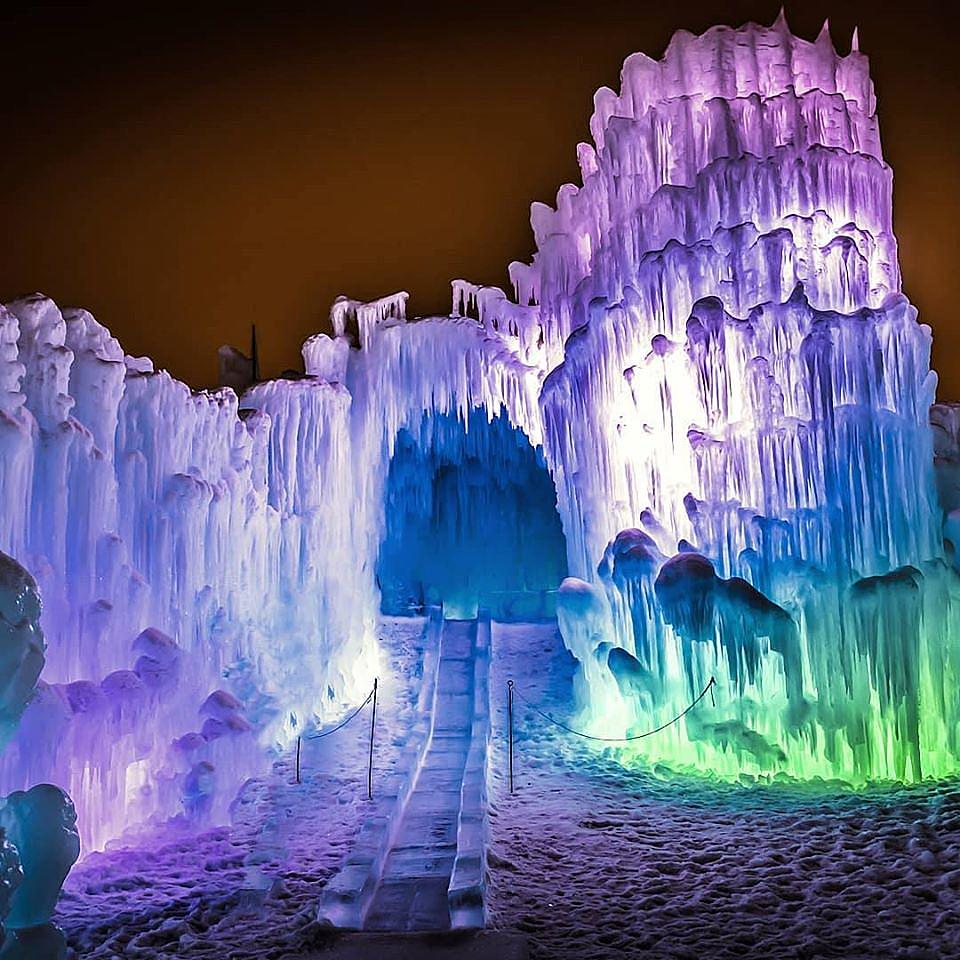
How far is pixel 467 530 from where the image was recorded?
20.9 metres

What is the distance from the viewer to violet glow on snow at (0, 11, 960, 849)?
29.6 ft

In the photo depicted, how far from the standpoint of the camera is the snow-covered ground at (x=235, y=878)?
22.5ft

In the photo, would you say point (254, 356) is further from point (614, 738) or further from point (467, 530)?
point (614, 738)

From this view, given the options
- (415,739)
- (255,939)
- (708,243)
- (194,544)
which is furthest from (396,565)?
(255,939)

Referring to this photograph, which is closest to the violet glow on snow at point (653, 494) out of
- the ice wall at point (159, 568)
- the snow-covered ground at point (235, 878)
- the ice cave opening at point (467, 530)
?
the ice wall at point (159, 568)

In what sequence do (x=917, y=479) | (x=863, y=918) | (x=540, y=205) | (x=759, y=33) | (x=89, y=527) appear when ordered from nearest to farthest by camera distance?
(x=863, y=918)
(x=89, y=527)
(x=917, y=479)
(x=759, y=33)
(x=540, y=205)

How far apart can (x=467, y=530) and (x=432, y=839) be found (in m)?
11.8

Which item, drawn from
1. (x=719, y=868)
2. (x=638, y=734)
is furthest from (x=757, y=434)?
(x=719, y=868)

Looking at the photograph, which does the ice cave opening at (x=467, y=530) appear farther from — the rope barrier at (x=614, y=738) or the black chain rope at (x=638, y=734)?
the rope barrier at (x=614, y=738)

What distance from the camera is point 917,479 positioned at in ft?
36.3

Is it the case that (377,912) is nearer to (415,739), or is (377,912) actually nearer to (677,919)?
(677,919)

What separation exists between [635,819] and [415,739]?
4002 millimetres

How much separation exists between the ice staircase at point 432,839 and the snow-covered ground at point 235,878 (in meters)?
0.35

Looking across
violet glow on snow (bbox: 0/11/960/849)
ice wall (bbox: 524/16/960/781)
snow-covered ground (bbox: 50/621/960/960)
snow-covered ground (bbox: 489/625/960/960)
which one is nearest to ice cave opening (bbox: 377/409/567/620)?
violet glow on snow (bbox: 0/11/960/849)
